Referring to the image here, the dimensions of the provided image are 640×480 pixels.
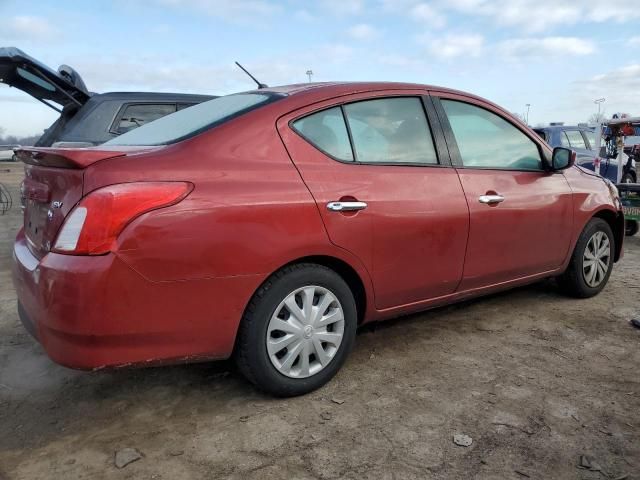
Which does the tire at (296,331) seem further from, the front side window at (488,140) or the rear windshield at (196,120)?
the front side window at (488,140)

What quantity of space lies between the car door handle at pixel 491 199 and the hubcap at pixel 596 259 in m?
1.21

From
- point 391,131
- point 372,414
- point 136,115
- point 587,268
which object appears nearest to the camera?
point 372,414

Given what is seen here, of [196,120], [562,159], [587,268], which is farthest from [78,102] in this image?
[587,268]

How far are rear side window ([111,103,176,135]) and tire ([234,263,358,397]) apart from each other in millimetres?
3480

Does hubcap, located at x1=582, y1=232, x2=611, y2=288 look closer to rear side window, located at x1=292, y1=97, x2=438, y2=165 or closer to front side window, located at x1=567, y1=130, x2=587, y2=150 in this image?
rear side window, located at x1=292, y1=97, x2=438, y2=165

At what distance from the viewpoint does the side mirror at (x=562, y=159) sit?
3.76 meters

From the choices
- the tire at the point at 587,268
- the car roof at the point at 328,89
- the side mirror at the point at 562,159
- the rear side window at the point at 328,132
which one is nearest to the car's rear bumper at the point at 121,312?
the rear side window at the point at 328,132

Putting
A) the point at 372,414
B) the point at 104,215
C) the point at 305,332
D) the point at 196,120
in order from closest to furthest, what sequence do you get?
1. the point at 104,215
2. the point at 372,414
3. the point at 305,332
4. the point at 196,120

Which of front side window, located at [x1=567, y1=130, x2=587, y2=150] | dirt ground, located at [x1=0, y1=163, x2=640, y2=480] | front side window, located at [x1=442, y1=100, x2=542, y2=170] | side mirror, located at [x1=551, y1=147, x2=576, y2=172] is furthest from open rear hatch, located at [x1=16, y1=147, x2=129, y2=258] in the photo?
front side window, located at [x1=567, y1=130, x2=587, y2=150]

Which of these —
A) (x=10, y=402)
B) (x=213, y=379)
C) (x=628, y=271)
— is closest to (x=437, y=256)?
(x=213, y=379)

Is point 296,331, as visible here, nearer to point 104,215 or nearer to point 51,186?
point 104,215

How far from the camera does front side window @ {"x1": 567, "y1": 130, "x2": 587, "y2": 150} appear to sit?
13.1 m

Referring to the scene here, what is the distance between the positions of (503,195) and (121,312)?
242cm

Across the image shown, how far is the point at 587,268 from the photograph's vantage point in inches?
165
